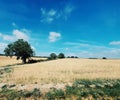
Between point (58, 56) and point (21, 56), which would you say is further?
point (58, 56)

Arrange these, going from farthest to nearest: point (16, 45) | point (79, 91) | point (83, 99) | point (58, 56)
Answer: point (58, 56)
point (16, 45)
point (79, 91)
point (83, 99)

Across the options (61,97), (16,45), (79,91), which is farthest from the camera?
(16,45)

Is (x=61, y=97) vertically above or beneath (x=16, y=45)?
beneath

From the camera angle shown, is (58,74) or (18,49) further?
(18,49)

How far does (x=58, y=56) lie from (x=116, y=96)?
Result: 401ft

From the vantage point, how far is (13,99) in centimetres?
1614

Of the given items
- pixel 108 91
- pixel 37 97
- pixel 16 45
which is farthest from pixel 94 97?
pixel 16 45

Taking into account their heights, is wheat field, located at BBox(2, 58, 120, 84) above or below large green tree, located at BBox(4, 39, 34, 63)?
below

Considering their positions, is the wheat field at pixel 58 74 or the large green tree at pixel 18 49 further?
the large green tree at pixel 18 49

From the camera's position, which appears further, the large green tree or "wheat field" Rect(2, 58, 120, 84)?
the large green tree

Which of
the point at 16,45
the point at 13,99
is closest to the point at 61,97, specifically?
the point at 13,99

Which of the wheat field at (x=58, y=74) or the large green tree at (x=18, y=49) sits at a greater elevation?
the large green tree at (x=18, y=49)

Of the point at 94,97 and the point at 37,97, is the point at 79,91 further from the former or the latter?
the point at 37,97

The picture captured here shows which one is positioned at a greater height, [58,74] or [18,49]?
[18,49]
